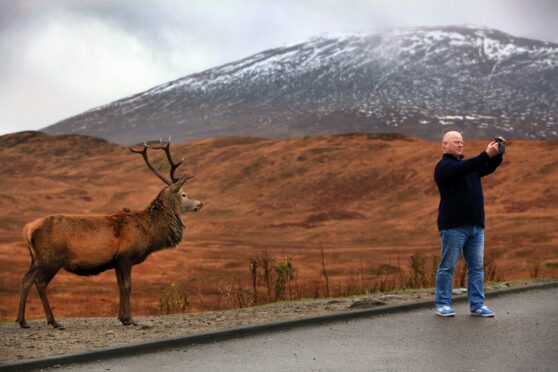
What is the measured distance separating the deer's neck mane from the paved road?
240 cm

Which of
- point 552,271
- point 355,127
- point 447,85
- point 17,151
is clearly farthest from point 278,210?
point 447,85

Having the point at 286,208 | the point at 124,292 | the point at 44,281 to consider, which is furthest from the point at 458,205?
the point at 286,208

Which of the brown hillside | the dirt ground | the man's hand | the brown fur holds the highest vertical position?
the man's hand

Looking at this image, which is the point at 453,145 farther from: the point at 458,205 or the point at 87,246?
the point at 87,246

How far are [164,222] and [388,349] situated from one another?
404 cm

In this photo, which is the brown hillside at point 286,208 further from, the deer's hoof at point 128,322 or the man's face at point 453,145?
the man's face at point 453,145

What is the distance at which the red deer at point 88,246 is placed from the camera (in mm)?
10812

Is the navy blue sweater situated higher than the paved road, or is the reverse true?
the navy blue sweater

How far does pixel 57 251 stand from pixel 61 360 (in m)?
2.65

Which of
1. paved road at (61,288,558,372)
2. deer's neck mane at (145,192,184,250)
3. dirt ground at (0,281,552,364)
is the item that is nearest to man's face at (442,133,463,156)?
paved road at (61,288,558,372)

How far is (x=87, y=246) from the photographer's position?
35.7ft

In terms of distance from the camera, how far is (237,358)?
853cm

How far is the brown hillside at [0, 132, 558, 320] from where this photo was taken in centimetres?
2655

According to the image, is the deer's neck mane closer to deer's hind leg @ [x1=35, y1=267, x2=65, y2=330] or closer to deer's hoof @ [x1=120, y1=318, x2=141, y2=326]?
deer's hoof @ [x1=120, y1=318, x2=141, y2=326]
